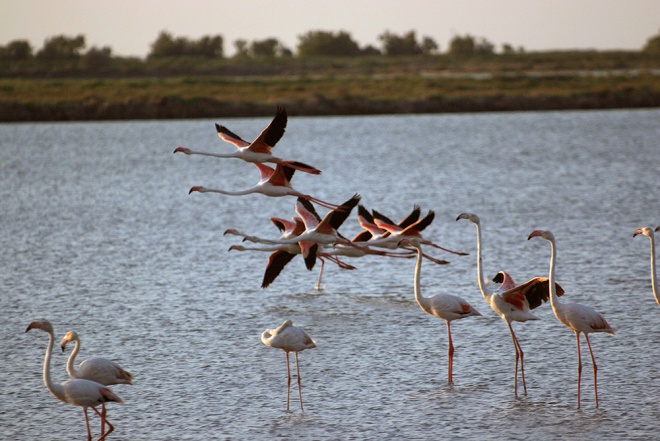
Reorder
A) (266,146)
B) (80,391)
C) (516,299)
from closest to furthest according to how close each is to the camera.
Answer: (80,391)
(516,299)
(266,146)

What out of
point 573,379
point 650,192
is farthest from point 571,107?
point 573,379

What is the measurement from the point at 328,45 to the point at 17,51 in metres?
25.7

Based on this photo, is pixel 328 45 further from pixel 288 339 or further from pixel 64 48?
pixel 288 339

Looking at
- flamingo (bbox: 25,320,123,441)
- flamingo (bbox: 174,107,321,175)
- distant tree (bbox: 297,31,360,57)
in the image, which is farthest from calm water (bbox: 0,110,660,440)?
distant tree (bbox: 297,31,360,57)

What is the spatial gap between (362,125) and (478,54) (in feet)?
126

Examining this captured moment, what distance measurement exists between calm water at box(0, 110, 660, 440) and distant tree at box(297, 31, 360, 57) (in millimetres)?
63513

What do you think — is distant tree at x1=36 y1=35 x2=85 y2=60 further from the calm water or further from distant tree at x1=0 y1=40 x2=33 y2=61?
the calm water

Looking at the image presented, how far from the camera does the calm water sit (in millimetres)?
7148

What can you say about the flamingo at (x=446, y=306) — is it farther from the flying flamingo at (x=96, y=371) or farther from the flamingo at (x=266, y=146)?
the flying flamingo at (x=96, y=371)

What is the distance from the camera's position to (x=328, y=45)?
8781 cm

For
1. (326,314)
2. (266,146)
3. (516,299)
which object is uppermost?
(266,146)

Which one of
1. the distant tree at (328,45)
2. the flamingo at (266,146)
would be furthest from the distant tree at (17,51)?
the flamingo at (266,146)

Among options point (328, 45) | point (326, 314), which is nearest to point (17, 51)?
point (328, 45)

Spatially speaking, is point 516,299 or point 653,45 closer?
point 516,299
